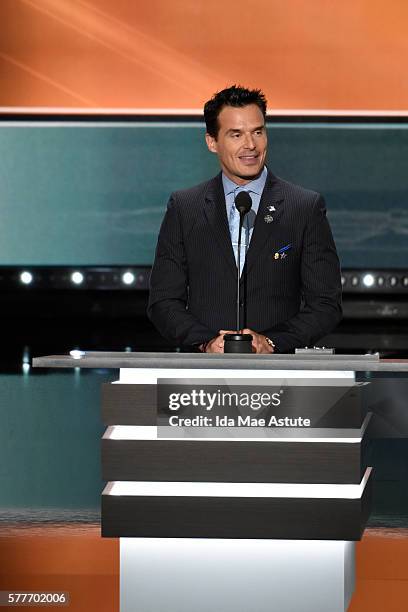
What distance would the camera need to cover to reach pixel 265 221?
3.22 meters

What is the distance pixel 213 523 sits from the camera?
259 centimetres

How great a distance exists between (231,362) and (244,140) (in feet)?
2.94

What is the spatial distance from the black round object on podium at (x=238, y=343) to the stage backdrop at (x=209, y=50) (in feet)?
15.2

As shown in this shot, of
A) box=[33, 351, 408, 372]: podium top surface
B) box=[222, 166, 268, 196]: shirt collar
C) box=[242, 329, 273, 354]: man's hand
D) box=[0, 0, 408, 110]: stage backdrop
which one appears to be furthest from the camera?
box=[0, 0, 408, 110]: stage backdrop

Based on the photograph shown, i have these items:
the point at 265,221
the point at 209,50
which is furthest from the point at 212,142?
the point at 209,50

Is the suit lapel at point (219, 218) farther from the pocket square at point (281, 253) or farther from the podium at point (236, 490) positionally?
the podium at point (236, 490)

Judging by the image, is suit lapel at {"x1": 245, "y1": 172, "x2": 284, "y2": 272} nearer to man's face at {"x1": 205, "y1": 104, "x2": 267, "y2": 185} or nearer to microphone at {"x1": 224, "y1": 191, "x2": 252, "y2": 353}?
man's face at {"x1": 205, "y1": 104, "x2": 267, "y2": 185}

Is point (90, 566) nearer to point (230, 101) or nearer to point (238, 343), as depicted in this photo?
point (238, 343)

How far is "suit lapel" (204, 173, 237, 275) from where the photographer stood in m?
3.23

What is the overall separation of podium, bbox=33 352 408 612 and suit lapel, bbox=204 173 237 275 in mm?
681

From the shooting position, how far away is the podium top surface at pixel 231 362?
2.49m

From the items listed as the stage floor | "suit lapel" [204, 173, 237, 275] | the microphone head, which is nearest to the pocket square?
"suit lapel" [204, 173, 237, 275]

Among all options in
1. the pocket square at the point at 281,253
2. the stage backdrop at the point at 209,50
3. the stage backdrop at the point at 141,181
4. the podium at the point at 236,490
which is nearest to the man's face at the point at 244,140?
the pocket square at the point at 281,253

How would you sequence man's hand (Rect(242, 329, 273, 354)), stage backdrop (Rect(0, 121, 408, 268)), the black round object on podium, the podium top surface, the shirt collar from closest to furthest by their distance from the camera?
the podium top surface
the black round object on podium
man's hand (Rect(242, 329, 273, 354))
the shirt collar
stage backdrop (Rect(0, 121, 408, 268))
